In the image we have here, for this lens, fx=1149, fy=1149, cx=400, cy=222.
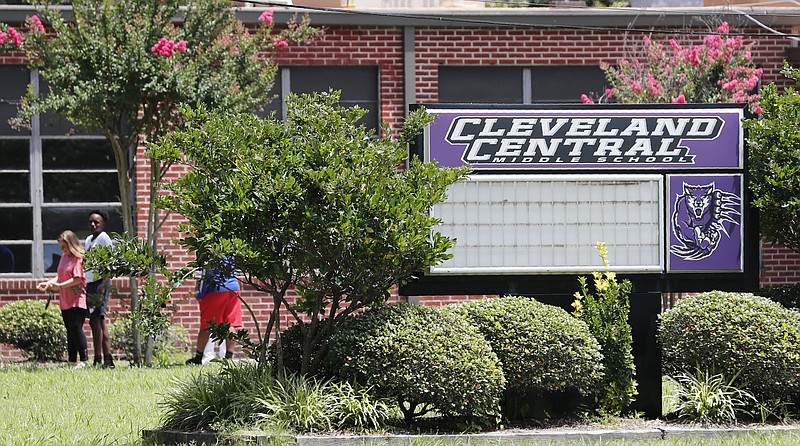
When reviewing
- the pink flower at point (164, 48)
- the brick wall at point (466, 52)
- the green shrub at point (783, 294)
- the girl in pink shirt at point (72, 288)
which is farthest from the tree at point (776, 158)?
the girl in pink shirt at point (72, 288)

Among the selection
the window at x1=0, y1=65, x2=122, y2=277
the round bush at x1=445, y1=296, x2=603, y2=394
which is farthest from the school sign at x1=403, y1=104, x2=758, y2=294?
the window at x1=0, y1=65, x2=122, y2=277

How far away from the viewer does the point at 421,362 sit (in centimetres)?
789

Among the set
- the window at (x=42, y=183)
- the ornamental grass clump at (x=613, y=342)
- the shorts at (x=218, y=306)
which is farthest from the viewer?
the window at (x=42, y=183)

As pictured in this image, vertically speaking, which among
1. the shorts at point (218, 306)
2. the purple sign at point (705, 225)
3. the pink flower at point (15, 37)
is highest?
the pink flower at point (15, 37)

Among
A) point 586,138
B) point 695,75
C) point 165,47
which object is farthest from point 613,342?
point 695,75

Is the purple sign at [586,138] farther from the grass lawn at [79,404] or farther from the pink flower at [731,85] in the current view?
the pink flower at [731,85]

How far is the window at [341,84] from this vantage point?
17.6 m

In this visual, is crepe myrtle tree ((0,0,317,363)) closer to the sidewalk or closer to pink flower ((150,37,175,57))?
pink flower ((150,37,175,57))

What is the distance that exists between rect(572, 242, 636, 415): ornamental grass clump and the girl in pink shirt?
7.33 meters

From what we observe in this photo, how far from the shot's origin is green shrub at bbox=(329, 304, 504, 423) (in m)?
7.90

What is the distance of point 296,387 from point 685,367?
3087 mm

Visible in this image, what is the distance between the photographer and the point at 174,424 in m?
8.30

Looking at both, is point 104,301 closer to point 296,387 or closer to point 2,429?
point 2,429

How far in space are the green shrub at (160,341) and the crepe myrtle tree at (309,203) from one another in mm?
7100
